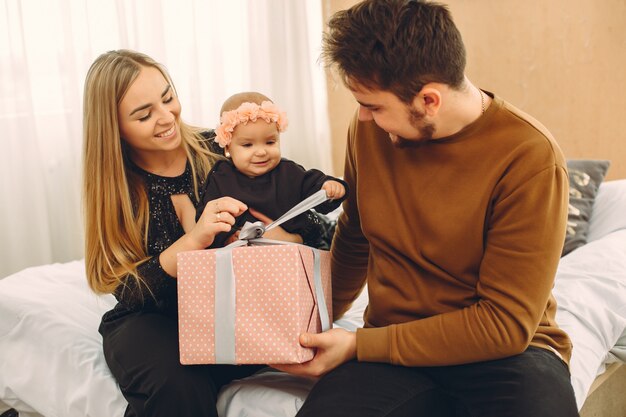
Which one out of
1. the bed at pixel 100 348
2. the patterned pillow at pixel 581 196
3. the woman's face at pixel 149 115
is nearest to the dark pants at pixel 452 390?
the bed at pixel 100 348

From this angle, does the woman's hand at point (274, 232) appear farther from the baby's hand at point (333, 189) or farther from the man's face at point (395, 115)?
the man's face at point (395, 115)

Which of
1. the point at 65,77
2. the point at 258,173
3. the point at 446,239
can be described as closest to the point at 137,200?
the point at 258,173

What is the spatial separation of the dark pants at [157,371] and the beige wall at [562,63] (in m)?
2.01

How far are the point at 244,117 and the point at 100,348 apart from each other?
27.2 inches

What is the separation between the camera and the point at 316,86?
11.9ft

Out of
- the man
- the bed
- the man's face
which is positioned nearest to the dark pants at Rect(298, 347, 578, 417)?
the man

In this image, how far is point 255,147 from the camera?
1495 millimetres

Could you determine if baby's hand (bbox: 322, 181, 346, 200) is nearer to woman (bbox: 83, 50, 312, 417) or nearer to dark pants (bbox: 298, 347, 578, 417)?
woman (bbox: 83, 50, 312, 417)

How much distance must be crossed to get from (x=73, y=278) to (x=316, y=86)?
75.1 inches

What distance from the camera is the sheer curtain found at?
2.51m

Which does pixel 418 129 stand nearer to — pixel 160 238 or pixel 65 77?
pixel 160 238

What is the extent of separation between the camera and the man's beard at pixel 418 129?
126 cm

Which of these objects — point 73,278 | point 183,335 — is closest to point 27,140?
point 73,278

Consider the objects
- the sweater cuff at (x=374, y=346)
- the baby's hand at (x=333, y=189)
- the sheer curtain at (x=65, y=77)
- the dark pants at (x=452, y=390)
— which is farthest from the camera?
the sheer curtain at (x=65, y=77)
